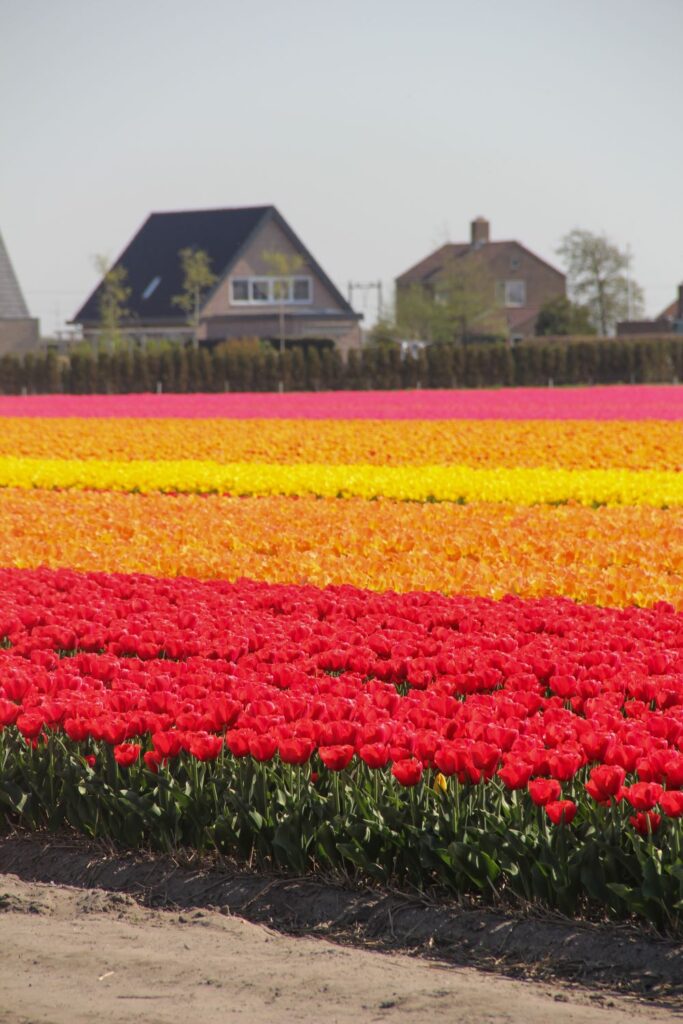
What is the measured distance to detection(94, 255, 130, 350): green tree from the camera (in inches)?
2638

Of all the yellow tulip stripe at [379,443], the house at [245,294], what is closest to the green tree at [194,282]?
the house at [245,294]

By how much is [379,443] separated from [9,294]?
46.1m

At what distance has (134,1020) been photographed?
4059mm

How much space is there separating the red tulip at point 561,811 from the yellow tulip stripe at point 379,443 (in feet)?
48.2

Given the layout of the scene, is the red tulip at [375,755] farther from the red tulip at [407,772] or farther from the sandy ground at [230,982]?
the sandy ground at [230,982]

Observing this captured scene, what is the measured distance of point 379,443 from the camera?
22812mm

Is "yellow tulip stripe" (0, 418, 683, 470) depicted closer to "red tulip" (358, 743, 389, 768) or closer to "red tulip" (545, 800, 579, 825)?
"red tulip" (358, 743, 389, 768)

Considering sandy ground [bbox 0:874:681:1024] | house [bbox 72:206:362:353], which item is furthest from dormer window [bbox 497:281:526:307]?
sandy ground [bbox 0:874:681:1024]

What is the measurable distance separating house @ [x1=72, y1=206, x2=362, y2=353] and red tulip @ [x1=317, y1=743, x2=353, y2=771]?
213 ft

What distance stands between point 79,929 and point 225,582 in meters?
5.24

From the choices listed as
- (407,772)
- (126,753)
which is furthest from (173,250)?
(407,772)

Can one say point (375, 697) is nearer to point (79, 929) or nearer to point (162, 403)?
point (79, 929)

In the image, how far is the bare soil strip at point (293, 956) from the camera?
414 centimetres

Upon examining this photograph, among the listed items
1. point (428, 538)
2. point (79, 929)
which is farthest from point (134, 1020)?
point (428, 538)
